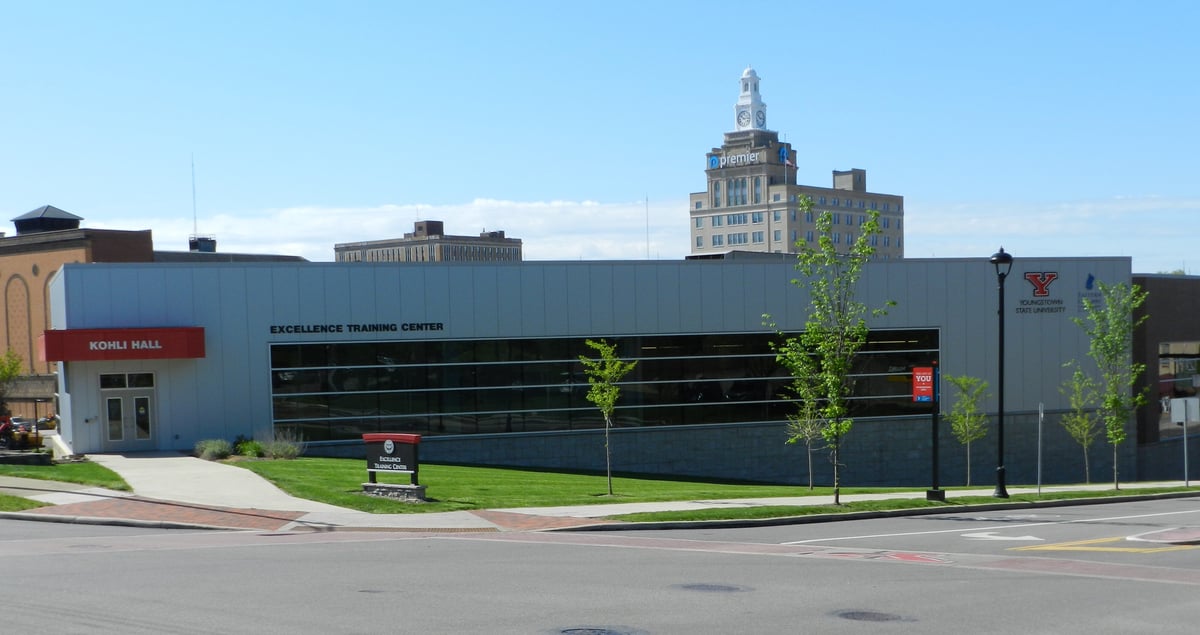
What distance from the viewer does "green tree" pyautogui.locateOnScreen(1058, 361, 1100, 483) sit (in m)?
45.8

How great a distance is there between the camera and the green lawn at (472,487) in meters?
26.3

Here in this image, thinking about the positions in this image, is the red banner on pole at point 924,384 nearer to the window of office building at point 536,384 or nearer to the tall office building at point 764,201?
the window of office building at point 536,384

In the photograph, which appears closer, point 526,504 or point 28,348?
point 526,504

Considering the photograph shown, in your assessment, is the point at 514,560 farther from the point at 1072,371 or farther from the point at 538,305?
the point at 1072,371

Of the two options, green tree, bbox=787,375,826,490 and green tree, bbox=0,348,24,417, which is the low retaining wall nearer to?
green tree, bbox=787,375,826,490

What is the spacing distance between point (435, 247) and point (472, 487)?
447 feet

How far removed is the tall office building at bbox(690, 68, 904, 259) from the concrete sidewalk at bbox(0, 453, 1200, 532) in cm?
14421

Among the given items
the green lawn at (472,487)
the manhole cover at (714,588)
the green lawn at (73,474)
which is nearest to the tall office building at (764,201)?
the green lawn at (472,487)

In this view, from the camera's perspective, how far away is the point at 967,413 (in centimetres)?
4609

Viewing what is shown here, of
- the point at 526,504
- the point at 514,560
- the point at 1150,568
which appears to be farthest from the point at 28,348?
the point at 1150,568

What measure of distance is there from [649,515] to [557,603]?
11.1 m

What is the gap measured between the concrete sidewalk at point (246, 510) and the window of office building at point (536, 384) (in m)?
11.1

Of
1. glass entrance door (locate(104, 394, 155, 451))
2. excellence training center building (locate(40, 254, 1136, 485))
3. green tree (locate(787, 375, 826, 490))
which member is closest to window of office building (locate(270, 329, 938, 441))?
excellence training center building (locate(40, 254, 1136, 485))

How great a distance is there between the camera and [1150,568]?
17.9 metres
